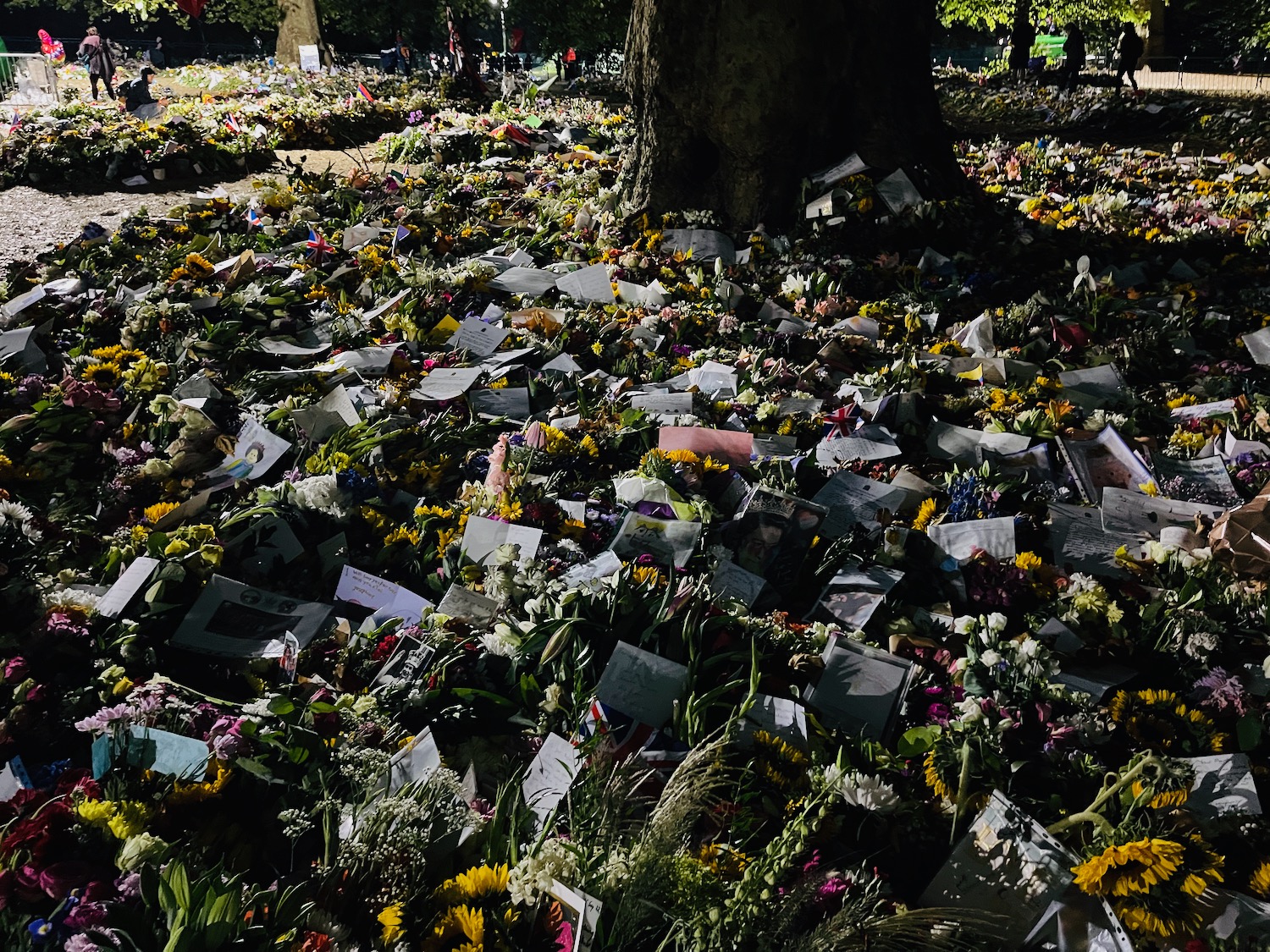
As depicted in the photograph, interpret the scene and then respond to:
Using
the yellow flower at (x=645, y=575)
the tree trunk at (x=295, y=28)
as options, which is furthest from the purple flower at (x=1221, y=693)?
the tree trunk at (x=295, y=28)

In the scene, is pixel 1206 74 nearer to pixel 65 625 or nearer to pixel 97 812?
pixel 65 625

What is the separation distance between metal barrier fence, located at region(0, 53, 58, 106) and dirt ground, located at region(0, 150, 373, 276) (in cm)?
998

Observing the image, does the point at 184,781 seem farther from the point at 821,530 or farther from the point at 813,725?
the point at 821,530

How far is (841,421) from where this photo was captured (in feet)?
12.5

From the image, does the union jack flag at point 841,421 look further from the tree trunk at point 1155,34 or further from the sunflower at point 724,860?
the tree trunk at point 1155,34

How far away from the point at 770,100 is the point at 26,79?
16514 mm

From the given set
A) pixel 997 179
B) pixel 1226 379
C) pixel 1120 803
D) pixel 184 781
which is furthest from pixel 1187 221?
pixel 184 781

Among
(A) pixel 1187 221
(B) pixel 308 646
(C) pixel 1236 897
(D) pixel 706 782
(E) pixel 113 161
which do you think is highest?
(E) pixel 113 161

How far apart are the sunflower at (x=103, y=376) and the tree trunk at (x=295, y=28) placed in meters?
20.5

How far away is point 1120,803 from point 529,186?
7306 mm

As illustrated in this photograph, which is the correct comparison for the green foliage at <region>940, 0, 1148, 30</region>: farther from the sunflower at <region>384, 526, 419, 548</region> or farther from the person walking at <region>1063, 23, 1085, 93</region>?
the sunflower at <region>384, 526, 419, 548</region>

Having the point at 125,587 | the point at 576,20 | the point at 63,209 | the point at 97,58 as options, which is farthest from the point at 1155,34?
the point at 125,587

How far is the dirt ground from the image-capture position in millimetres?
6504

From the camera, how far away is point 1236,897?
1.86 metres
